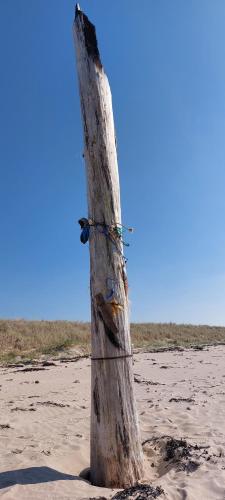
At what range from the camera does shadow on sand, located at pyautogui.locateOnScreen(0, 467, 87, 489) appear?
386 centimetres

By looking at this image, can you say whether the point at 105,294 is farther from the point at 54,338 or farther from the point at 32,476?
the point at 54,338

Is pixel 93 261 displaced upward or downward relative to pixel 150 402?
upward

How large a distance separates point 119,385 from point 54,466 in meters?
1.15

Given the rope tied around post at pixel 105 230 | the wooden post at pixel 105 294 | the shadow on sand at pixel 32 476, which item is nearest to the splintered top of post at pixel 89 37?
the wooden post at pixel 105 294

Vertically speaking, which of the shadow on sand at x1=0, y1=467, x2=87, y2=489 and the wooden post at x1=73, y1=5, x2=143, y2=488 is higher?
the wooden post at x1=73, y1=5, x2=143, y2=488

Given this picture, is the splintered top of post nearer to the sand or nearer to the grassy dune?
the sand

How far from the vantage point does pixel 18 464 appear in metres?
4.41

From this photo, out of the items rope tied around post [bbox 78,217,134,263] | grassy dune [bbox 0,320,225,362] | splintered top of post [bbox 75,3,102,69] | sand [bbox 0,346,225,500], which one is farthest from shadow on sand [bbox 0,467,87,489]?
grassy dune [bbox 0,320,225,362]

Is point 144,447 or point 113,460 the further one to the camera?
point 144,447

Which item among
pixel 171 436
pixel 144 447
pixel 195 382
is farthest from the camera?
pixel 195 382

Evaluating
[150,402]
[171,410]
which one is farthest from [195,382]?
[171,410]

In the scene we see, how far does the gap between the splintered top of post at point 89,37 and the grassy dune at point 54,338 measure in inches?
563

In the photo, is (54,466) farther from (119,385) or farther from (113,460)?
(119,385)

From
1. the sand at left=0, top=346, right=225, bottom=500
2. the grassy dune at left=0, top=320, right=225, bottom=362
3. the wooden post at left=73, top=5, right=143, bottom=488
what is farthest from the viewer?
the grassy dune at left=0, top=320, right=225, bottom=362
